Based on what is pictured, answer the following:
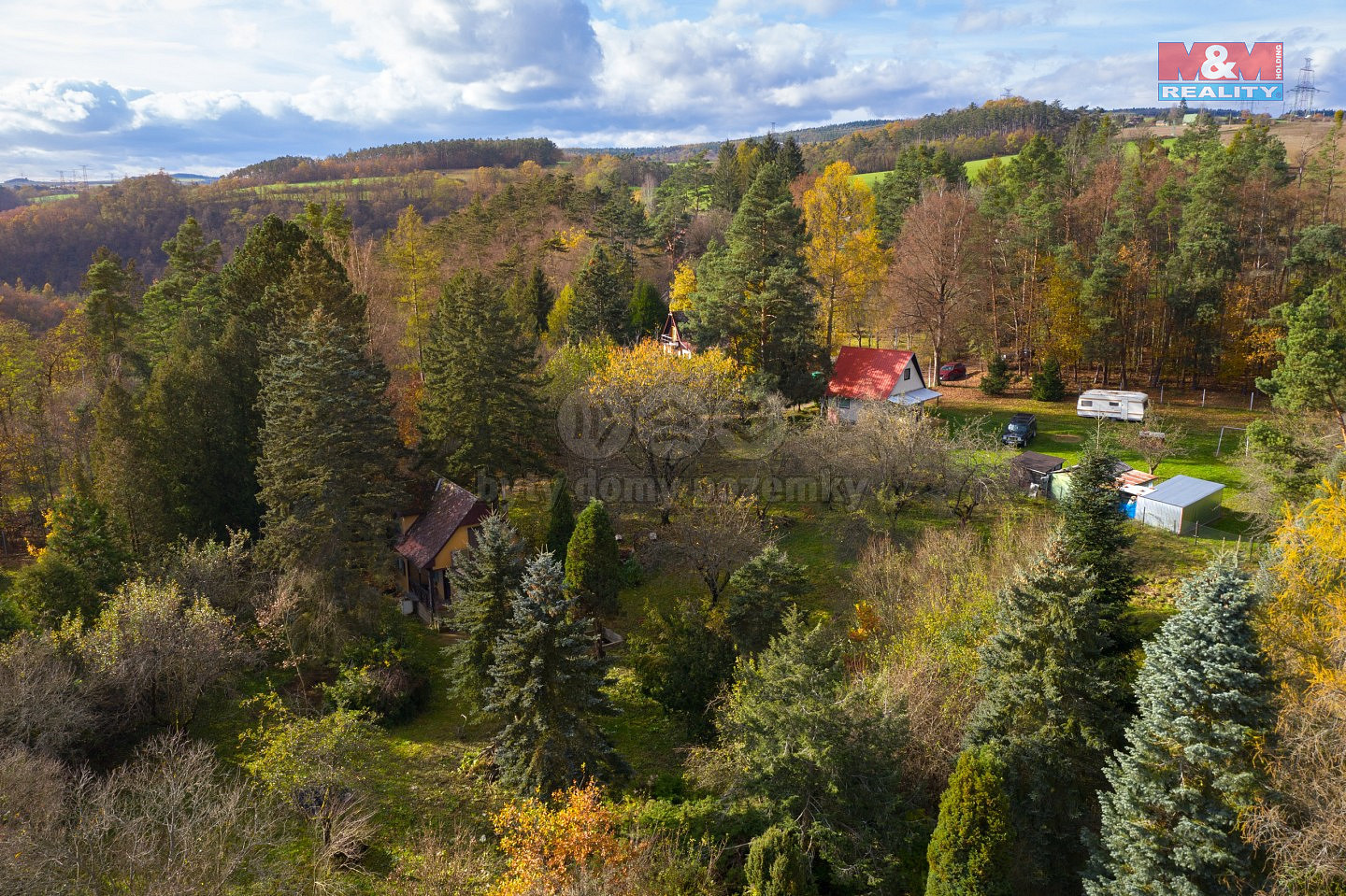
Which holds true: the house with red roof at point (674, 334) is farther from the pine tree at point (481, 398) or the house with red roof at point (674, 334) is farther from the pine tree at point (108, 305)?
the pine tree at point (108, 305)

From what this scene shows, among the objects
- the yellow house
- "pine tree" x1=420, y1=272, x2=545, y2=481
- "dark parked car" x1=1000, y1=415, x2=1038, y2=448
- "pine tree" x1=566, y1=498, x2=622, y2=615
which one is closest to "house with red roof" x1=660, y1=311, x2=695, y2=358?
"pine tree" x1=420, y1=272, x2=545, y2=481

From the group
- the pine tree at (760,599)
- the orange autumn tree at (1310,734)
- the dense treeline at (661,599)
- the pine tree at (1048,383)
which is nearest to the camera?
the orange autumn tree at (1310,734)

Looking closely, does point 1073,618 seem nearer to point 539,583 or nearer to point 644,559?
point 539,583

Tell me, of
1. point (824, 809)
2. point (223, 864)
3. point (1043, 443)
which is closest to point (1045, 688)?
point (824, 809)

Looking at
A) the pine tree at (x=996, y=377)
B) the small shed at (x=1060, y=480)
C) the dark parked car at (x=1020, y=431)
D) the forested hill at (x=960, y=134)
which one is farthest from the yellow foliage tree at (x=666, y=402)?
the forested hill at (x=960, y=134)

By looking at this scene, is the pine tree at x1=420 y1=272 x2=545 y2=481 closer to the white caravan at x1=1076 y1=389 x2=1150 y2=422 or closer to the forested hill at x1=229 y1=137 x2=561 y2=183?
the white caravan at x1=1076 y1=389 x2=1150 y2=422

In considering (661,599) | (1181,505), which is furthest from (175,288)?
(1181,505)
